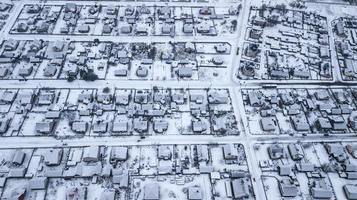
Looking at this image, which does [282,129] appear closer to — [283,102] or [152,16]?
[283,102]

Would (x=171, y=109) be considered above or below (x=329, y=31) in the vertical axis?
below

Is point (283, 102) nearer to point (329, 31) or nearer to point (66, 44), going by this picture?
point (329, 31)

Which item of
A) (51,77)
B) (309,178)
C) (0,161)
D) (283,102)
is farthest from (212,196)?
(51,77)

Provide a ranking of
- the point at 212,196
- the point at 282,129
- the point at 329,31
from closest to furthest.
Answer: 1. the point at 212,196
2. the point at 282,129
3. the point at 329,31

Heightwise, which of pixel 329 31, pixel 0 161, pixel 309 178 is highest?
pixel 329 31

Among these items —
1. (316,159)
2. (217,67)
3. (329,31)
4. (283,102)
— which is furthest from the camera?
(329,31)

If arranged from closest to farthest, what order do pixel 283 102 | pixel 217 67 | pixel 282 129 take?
pixel 282 129 < pixel 283 102 < pixel 217 67

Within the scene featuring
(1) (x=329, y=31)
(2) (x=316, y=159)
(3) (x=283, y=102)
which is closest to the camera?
(2) (x=316, y=159)

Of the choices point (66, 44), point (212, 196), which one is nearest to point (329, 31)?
point (212, 196)

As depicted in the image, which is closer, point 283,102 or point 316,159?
point 316,159
